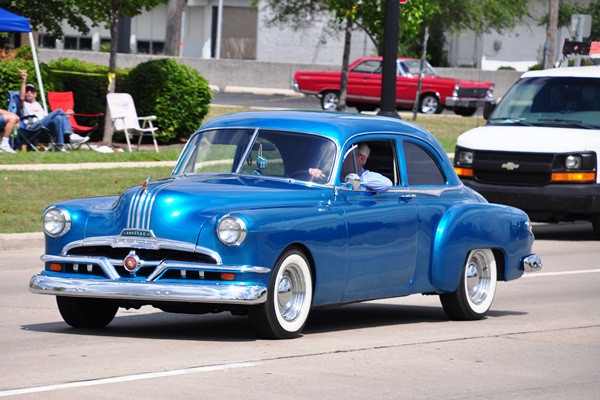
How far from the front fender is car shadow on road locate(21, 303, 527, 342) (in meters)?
0.50

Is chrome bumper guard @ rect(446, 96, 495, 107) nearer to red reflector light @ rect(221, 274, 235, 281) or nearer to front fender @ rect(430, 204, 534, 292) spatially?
front fender @ rect(430, 204, 534, 292)

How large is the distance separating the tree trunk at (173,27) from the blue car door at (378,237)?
4636 centimetres

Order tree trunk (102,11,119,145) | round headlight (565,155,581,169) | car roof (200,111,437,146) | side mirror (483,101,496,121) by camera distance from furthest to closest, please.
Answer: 1. tree trunk (102,11,119,145)
2. side mirror (483,101,496,121)
3. round headlight (565,155,581,169)
4. car roof (200,111,437,146)

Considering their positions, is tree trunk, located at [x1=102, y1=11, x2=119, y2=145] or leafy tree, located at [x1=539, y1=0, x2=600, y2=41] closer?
tree trunk, located at [x1=102, y1=11, x2=119, y2=145]

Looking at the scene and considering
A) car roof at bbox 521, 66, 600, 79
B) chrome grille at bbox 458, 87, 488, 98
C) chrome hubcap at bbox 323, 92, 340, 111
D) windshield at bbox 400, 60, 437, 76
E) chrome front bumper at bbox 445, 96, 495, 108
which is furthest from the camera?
chrome hubcap at bbox 323, 92, 340, 111

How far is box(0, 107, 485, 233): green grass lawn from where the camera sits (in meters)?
17.3

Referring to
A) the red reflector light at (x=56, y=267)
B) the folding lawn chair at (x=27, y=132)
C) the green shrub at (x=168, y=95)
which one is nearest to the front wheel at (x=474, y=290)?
the red reflector light at (x=56, y=267)

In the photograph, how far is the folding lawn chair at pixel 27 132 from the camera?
23234 mm

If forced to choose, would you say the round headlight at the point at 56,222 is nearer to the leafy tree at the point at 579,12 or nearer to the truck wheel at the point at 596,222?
the truck wheel at the point at 596,222

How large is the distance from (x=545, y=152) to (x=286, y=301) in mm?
9159

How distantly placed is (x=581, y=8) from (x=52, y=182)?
41830 millimetres

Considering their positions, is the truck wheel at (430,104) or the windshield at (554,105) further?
the truck wheel at (430,104)

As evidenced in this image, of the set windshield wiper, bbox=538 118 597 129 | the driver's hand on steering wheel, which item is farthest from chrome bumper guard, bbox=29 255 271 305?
windshield wiper, bbox=538 118 597 129

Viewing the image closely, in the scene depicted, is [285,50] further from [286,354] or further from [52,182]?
[286,354]
